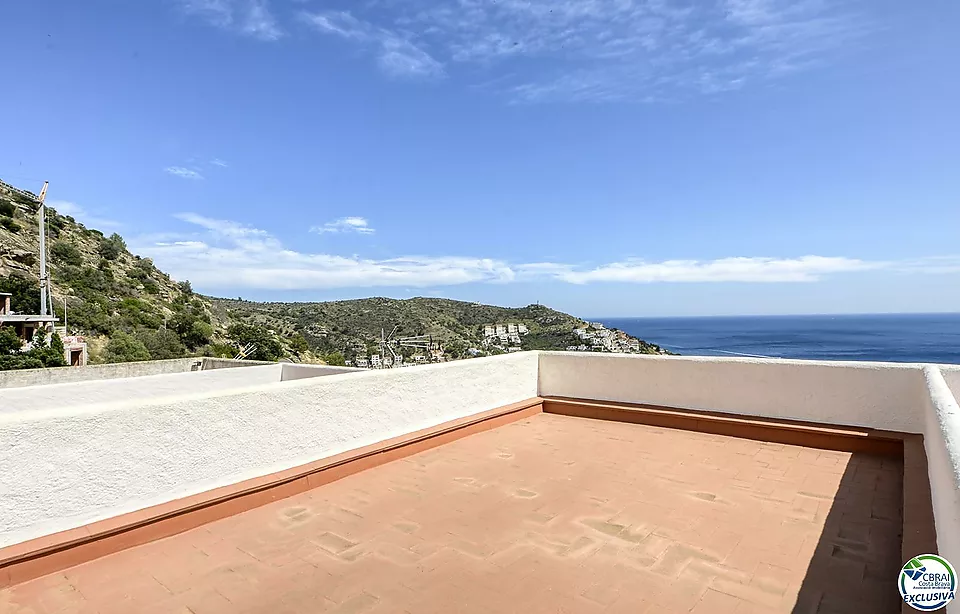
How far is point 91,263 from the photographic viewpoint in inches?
1206

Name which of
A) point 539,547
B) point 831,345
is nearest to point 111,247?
point 539,547

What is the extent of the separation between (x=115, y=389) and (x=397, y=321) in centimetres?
2296

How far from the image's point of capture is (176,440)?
10.2ft

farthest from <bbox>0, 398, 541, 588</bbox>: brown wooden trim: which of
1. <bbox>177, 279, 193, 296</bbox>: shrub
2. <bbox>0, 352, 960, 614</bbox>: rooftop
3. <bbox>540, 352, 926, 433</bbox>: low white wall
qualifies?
<bbox>177, 279, 193, 296</bbox>: shrub

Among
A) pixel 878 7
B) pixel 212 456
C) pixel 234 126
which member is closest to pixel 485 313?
pixel 234 126

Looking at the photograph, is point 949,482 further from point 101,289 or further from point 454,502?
point 101,289

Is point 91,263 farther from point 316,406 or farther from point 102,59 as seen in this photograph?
point 316,406

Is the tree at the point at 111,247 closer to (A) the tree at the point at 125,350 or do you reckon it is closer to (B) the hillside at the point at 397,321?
(B) the hillside at the point at 397,321

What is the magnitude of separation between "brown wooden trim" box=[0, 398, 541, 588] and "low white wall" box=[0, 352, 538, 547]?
0.07m

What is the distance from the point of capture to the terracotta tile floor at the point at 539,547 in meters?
2.26

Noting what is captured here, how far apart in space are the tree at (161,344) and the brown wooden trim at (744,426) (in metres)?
22.2

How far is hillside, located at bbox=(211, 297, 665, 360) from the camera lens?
24.7 m

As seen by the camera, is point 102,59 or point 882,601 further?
point 102,59

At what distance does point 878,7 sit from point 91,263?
37.3 metres
